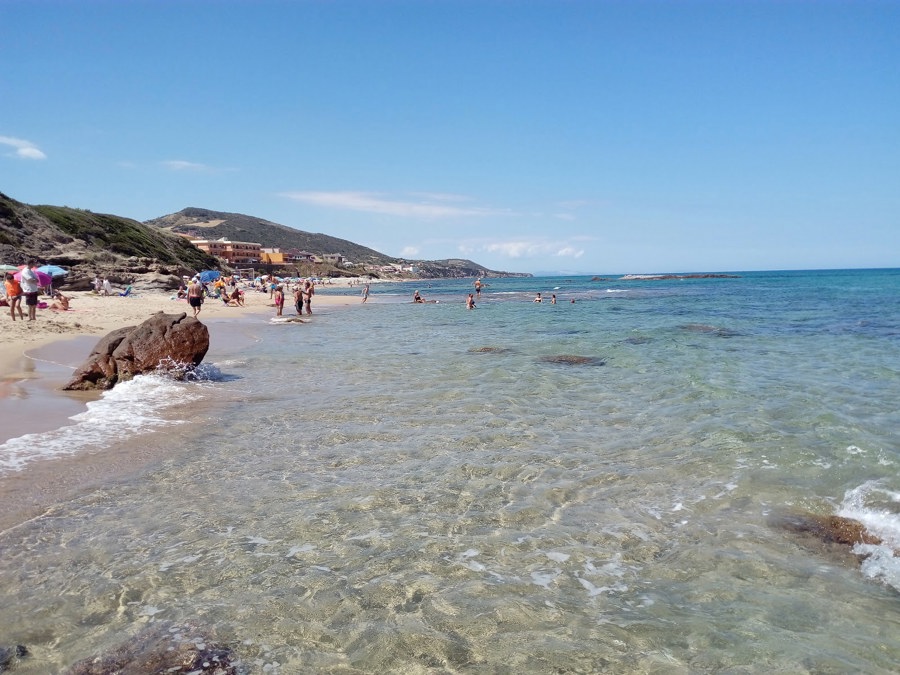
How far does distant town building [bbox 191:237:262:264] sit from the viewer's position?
12838 cm

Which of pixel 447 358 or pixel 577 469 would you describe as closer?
pixel 577 469

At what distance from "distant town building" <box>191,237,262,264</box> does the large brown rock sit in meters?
122

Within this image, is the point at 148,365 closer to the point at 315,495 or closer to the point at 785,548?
the point at 315,495

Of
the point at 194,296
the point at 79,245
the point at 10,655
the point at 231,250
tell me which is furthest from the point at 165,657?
the point at 231,250

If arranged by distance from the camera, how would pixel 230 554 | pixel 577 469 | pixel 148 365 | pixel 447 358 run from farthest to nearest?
pixel 447 358 < pixel 148 365 < pixel 577 469 < pixel 230 554

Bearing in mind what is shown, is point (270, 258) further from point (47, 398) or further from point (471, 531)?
point (471, 531)

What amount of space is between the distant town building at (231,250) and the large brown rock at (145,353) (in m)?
122

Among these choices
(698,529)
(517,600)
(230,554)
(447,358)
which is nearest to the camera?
(517,600)

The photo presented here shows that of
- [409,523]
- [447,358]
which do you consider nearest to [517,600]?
[409,523]

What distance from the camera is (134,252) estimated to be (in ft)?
225

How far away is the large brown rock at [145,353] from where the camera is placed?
443 inches

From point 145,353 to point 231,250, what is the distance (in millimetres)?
128340

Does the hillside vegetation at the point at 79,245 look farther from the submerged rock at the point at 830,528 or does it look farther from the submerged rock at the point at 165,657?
the submerged rock at the point at 830,528

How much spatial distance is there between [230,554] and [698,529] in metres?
3.99
